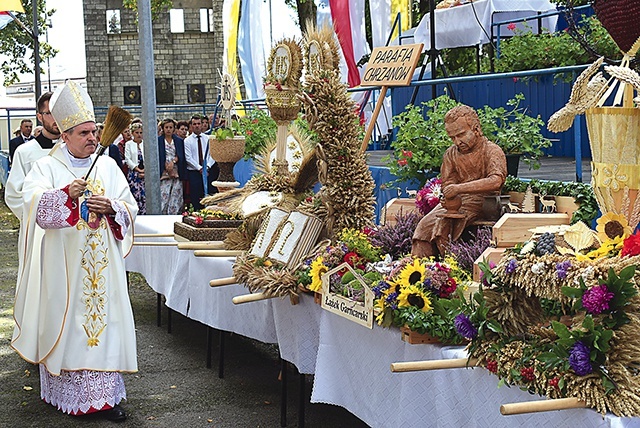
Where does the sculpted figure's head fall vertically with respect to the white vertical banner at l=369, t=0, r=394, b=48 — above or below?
below

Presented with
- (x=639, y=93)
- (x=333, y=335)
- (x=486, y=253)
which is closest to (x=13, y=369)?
(x=333, y=335)

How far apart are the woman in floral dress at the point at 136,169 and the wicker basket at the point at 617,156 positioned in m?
9.94

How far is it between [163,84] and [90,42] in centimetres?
363

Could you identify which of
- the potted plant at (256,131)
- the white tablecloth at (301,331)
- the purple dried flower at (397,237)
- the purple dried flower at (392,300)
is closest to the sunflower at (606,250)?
the purple dried flower at (392,300)

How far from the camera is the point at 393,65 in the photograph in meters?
5.36

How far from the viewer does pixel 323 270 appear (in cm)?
440

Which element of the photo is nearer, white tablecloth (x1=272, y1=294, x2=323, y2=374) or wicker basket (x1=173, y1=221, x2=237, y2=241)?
white tablecloth (x1=272, y1=294, x2=323, y2=374)

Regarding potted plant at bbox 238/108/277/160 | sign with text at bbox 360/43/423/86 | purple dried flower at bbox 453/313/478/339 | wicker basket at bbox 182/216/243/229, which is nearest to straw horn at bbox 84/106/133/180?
wicker basket at bbox 182/216/243/229

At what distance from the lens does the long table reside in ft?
10.4

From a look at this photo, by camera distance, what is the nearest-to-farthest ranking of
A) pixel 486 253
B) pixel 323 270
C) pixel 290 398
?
pixel 486 253 < pixel 323 270 < pixel 290 398

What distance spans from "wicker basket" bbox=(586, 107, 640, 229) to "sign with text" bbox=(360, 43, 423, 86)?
7.46ft

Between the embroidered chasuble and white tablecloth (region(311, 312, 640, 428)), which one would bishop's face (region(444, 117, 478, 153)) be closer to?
white tablecloth (region(311, 312, 640, 428))

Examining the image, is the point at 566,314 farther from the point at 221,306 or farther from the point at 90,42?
the point at 90,42

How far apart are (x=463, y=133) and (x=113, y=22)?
39335 millimetres
